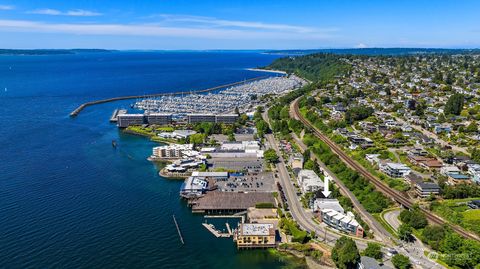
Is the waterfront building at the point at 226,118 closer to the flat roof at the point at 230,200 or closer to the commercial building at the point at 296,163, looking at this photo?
the commercial building at the point at 296,163

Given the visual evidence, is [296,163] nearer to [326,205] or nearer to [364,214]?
[326,205]

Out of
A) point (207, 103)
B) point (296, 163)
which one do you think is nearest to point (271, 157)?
point (296, 163)

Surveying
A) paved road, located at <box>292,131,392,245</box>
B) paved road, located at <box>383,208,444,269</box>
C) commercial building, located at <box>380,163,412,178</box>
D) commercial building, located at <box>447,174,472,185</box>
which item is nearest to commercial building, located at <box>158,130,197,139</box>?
paved road, located at <box>292,131,392,245</box>

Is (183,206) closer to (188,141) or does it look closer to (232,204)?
(232,204)

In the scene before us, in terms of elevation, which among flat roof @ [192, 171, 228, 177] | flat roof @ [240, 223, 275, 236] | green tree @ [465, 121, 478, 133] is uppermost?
green tree @ [465, 121, 478, 133]

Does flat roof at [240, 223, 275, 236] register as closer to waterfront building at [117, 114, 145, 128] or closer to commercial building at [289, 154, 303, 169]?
commercial building at [289, 154, 303, 169]

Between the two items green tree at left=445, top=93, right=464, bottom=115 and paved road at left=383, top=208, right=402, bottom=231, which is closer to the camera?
paved road at left=383, top=208, right=402, bottom=231

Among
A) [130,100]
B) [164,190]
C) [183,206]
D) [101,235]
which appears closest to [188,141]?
[164,190]

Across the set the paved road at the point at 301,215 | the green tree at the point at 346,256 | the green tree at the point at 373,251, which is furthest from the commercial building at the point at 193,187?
the green tree at the point at 373,251
